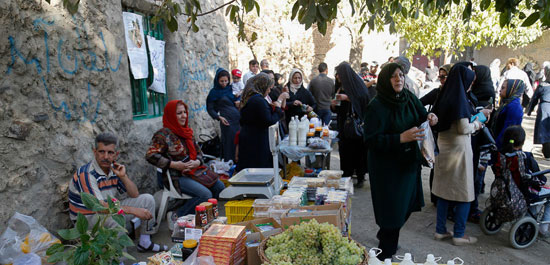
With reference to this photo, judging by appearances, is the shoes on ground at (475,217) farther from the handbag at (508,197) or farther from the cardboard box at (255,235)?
the cardboard box at (255,235)

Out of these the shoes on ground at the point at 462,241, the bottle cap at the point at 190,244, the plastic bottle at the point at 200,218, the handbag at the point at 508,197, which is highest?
the plastic bottle at the point at 200,218

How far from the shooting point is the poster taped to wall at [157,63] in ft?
16.4

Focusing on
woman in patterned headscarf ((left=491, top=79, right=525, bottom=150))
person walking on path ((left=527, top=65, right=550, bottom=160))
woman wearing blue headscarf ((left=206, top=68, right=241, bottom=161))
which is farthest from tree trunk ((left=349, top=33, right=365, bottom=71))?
woman in patterned headscarf ((left=491, top=79, right=525, bottom=150))

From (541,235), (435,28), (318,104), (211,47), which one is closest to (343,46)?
(435,28)

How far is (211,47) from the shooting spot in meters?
6.82

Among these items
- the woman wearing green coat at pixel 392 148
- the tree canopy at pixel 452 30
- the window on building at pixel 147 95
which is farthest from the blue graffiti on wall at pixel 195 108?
the tree canopy at pixel 452 30

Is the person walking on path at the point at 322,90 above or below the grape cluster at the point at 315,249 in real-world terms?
above

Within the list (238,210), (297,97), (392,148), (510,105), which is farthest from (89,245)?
(297,97)

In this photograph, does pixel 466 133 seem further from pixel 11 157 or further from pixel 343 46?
pixel 343 46

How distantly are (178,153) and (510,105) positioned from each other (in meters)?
4.32

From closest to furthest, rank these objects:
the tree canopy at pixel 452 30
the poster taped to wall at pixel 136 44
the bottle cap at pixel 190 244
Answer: the bottle cap at pixel 190 244 → the poster taped to wall at pixel 136 44 → the tree canopy at pixel 452 30

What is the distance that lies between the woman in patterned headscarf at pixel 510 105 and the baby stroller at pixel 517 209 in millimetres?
1219

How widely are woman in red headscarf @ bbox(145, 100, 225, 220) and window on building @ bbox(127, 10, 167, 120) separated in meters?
1.16

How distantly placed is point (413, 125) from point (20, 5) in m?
3.34
